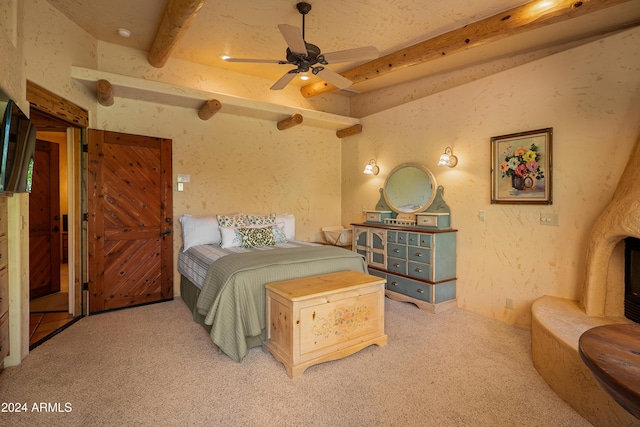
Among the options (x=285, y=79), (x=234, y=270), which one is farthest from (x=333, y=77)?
(x=234, y=270)

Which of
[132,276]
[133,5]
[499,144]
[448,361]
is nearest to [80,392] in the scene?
[132,276]

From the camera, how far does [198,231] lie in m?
3.98

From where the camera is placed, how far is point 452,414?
1928 mm

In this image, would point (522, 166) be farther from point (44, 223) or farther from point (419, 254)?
point (44, 223)

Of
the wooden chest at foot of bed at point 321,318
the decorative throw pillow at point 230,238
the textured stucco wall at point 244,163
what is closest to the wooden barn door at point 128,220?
the textured stucco wall at point 244,163

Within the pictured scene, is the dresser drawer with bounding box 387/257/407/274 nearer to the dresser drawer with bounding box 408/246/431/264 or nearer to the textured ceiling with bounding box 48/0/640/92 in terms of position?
the dresser drawer with bounding box 408/246/431/264

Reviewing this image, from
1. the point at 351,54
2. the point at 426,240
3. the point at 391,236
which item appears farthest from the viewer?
the point at 391,236

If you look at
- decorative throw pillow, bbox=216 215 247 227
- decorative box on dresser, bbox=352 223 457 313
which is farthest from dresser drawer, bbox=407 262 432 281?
decorative throw pillow, bbox=216 215 247 227

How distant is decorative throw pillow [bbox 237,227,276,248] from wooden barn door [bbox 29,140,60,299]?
9.07 ft

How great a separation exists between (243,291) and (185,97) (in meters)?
2.54

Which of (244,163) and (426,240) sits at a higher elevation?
(244,163)

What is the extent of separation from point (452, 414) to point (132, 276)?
360 centimetres

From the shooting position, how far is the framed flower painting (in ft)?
9.99

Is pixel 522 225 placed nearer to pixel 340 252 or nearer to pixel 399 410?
pixel 340 252
